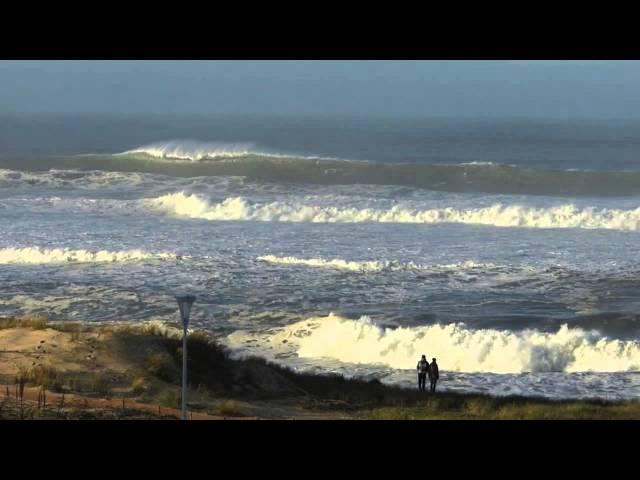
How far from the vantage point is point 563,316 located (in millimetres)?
22391

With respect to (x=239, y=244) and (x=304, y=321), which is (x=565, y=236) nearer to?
(x=239, y=244)

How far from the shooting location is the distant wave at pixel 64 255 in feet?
95.2

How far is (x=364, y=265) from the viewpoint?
28.0 meters

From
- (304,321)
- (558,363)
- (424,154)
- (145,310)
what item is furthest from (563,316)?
(424,154)

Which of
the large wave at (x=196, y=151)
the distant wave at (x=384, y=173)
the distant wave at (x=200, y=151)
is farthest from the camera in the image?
the large wave at (x=196, y=151)

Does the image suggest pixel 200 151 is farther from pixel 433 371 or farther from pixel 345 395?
pixel 345 395

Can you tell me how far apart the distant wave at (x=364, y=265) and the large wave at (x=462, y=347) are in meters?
6.12

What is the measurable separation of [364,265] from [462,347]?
7948mm

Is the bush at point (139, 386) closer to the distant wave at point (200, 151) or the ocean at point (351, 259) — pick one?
the ocean at point (351, 259)

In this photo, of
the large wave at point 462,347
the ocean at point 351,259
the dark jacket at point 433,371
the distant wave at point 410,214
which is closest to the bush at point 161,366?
the ocean at point 351,259

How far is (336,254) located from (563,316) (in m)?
8.70

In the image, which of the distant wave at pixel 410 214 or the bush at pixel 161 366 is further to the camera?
the distant wave at pixel 410 214

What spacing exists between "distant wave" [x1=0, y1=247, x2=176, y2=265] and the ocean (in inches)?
2.8
